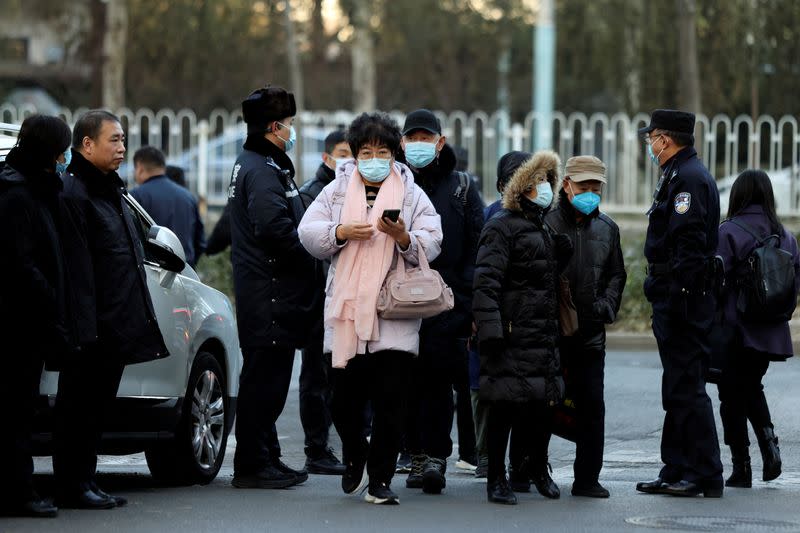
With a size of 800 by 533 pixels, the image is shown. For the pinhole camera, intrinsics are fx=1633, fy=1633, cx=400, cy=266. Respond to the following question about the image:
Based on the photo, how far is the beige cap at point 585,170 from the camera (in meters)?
8.23

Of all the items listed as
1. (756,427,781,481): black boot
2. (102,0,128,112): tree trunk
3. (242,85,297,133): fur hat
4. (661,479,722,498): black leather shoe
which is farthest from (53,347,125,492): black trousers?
(102,0,128,112): tree trunk

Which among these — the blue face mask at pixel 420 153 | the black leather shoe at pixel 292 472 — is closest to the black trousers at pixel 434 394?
the black leather shoe at pixel 292 472

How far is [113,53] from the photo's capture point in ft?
94.3

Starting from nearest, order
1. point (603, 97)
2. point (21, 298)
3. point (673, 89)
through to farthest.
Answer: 1. point (21, 298)
2. point (673, 89)
3. point (603, 97)

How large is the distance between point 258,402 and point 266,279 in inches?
25.1

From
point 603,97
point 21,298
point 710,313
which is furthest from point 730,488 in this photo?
point 603,97

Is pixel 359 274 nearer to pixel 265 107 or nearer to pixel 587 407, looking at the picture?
pixel 265 107

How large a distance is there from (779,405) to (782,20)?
66.7ft

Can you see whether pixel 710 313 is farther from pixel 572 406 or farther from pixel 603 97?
pixel 603 97

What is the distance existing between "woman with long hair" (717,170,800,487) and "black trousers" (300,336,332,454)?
227 cm

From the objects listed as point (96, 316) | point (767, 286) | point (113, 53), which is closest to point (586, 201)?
point (767, 286)

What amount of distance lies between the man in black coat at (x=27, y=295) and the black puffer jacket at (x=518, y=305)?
1.98 meters

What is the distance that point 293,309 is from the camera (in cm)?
830

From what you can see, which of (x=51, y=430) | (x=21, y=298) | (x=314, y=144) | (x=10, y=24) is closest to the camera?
(x=21, y=298)
